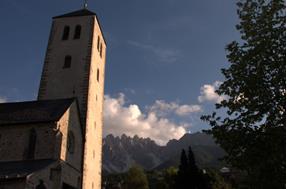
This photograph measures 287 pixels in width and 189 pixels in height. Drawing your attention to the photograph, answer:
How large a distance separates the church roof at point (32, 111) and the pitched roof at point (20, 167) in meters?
3.11

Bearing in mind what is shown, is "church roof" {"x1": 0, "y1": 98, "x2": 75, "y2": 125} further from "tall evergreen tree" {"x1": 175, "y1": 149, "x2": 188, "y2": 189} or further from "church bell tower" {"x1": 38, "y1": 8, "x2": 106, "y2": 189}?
"tall evergreen tree" {"x1": 175, "y1": 149, "x2": 188, "y2": 189}

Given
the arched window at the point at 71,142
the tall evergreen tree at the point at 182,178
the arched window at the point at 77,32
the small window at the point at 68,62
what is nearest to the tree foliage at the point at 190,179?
the tall evergreen tree at the point at 182,178

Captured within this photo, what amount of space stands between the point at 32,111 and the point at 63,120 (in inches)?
124

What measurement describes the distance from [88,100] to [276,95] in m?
20.3

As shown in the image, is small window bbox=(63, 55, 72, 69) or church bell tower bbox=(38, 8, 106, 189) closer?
church bell tower bbox=(38, 8, 106, 189)

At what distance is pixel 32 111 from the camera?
25891 millimetres

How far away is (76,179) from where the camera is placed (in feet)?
84.8

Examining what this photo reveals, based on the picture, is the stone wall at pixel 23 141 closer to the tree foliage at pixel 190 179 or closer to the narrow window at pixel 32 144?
the narrow window at pixel 32 144

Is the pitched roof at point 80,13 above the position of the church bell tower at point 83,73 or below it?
above

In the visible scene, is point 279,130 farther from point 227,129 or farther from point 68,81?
point 68,81

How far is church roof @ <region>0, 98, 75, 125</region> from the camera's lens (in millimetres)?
24547

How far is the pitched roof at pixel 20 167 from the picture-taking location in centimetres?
1942

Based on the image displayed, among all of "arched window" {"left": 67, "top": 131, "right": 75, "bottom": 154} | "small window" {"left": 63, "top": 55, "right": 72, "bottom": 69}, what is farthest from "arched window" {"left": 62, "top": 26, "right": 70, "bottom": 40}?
"arched window" {"left": 67, "top": 131, "right": 75, "bottom": 154}

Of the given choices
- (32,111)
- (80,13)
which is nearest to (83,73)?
(32,111)
